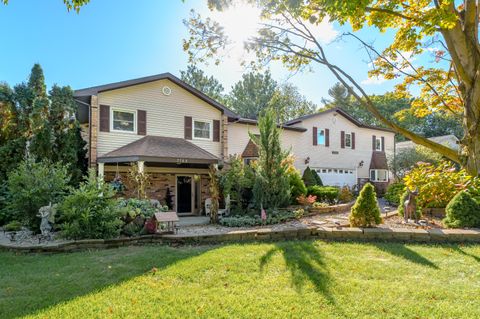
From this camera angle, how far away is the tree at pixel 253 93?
124ft

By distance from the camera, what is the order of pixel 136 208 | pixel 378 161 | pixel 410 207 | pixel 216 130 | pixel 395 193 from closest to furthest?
pixel 410 207
pixel 136 208
pixel 395 193
pixel 216 130
pixel 378 161

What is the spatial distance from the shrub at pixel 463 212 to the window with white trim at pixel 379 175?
17289 millimetres

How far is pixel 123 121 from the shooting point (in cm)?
1395

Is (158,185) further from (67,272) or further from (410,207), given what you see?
(410,207)

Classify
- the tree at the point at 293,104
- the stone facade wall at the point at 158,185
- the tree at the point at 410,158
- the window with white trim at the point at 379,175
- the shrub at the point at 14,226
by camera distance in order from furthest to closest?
the tree at the point at 293,104, the window with white trim at the point at 379,175, the tree at the point at 410,158, the stone facade wall at the point at 158,185, the shrub at the point at 14,226

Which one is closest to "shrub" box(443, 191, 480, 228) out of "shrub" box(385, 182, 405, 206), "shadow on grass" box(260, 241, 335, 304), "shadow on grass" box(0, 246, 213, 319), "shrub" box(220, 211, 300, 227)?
"shadow on grass" box(260, 241, 335, 304)

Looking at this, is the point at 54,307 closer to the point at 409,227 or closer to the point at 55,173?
the point at 55,173

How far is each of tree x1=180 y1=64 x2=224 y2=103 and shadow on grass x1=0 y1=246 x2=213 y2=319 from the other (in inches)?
1194

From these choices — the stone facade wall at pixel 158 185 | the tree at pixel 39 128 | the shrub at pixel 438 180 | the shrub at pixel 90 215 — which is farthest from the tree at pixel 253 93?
the shrub at pixel 438 180

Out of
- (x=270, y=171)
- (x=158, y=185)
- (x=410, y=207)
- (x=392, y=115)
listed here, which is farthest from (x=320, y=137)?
(x=392, y=115)

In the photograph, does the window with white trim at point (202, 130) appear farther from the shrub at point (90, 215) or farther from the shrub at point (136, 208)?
the shrub at point (90, 215)

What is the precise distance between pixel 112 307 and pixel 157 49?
11.0 m

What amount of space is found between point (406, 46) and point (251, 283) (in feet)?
21.4

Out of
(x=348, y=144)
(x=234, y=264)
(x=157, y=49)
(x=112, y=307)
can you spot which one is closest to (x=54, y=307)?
(x=112, y=307)
